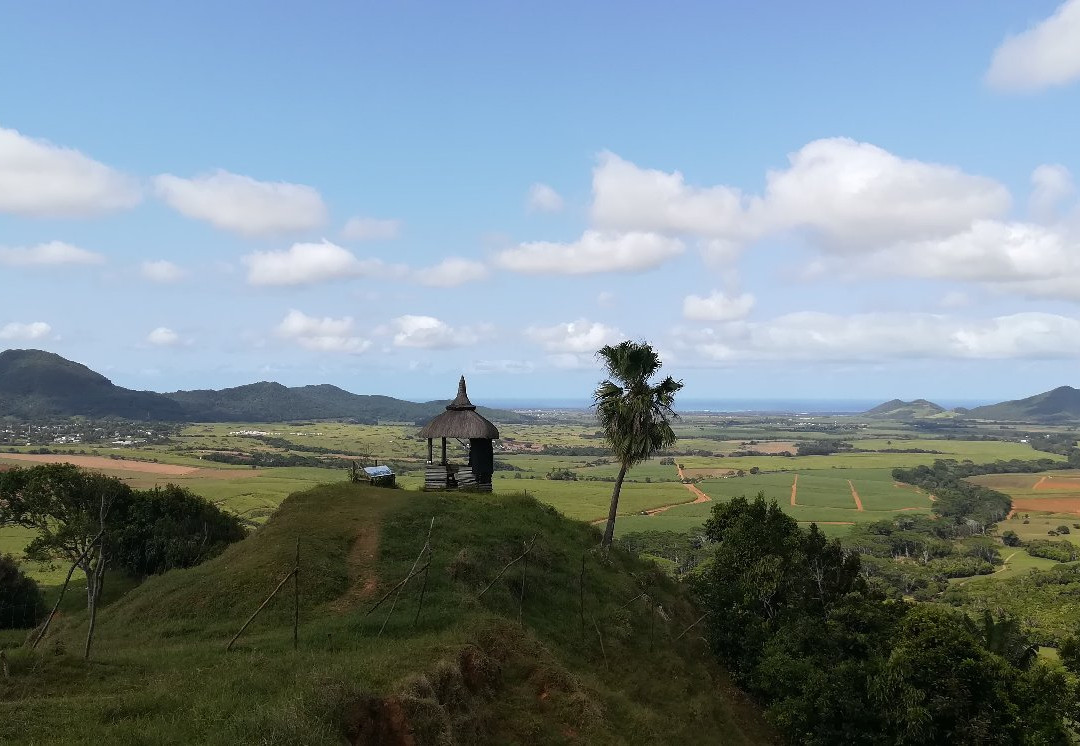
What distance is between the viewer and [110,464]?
144 metres

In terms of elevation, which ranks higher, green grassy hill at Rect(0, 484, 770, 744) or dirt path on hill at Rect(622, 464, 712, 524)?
green grassy hill at Rect(0, 484, 770, 744)

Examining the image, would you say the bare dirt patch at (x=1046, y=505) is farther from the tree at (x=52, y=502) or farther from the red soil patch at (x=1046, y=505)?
the tree at (x=52, y=502)

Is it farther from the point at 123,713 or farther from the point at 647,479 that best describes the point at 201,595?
the point at 647,479

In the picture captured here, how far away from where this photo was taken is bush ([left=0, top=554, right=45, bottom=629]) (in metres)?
36.0

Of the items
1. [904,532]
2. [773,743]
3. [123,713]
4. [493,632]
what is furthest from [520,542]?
[904,532]

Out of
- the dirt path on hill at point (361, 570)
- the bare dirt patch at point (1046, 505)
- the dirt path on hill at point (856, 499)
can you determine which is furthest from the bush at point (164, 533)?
the bare dirt patch at point (1046, 505)

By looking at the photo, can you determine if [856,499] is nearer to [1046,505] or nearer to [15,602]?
[1046,505]

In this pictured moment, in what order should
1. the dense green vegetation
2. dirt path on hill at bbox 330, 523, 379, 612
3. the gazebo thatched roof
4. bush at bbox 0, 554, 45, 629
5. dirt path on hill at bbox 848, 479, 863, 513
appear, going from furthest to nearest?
1. dirt path on hill at bbox 848, 479, 863, 513
2. the gazebo thatched roof
3. bush at bbox 0, 554, 45, 629
4. dirt path on hill at bbox 330, 523, 379, 612
5. the dense green vegetation

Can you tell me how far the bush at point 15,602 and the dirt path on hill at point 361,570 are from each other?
2364cm

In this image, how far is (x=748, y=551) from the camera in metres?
34.6

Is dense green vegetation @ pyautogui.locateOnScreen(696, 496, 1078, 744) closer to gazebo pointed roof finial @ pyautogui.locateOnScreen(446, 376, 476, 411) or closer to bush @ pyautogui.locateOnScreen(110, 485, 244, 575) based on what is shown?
gazebo pointed roof finial @ pyautogui.locateOnScreen(446, 376, 476, 411)

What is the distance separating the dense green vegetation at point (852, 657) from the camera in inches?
963

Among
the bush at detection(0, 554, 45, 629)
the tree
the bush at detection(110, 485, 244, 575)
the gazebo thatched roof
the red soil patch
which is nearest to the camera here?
the bush at detection(0, 554, 45, 629)

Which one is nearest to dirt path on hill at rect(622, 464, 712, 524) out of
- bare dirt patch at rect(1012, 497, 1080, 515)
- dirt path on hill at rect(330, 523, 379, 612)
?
bare dirt patch at rect(1012, 497, 1080, 515)
